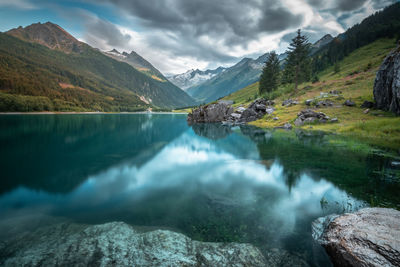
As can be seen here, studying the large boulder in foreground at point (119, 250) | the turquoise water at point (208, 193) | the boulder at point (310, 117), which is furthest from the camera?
the boulder at point (310, 117)

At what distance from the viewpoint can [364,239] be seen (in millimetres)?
6270

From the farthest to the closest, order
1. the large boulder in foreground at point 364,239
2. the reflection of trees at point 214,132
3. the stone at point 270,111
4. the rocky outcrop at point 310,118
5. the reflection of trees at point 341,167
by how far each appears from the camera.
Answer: the stone at point 270,111 < the reflection of trees at point 214,132 < the rocky outcrop at point 310,118 < the reflection of trees at point 341,167 < the large boulder in foreground at point 364,239

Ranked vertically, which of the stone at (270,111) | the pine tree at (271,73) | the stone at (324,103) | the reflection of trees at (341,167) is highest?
the pine tree at (271,73)

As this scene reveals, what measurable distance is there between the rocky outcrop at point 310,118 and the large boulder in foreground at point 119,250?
49.7 metres

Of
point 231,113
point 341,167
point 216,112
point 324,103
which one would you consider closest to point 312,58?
point 231,113

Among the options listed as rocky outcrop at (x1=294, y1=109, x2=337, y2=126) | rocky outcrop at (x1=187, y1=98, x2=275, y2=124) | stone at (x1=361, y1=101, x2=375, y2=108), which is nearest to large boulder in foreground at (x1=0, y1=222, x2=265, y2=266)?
rocky outcrop at (x1=294, y1=109, x2=337, y2=126)

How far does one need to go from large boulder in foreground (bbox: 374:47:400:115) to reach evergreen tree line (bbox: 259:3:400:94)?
37.2 meters

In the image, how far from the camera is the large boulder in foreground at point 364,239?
18.3 feet

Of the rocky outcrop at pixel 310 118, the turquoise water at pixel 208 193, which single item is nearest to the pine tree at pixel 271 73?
the rocky outcrop at pixel 310 118

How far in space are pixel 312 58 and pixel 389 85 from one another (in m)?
125

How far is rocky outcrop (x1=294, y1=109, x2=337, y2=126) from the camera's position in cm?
4658

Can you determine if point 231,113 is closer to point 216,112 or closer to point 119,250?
point 216,112

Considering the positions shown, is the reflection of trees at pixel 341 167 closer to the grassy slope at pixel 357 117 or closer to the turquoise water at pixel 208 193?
the turquoise water at pixel 208 193

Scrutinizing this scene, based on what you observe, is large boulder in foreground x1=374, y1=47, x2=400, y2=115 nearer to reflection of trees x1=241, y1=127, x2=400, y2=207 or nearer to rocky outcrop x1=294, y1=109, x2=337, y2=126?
rocky outcrop x1=294, y1=109, x2=337, y2=126
